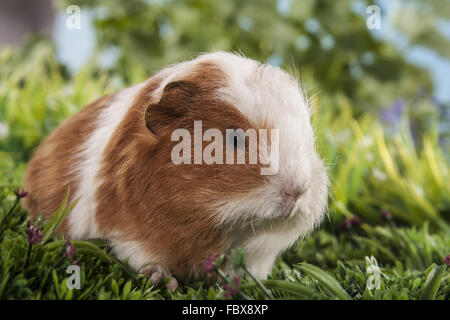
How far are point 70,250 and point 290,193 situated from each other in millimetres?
734

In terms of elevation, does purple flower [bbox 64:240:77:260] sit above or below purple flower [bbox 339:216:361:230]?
below

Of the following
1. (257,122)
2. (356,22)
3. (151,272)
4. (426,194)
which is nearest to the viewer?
(257,122)

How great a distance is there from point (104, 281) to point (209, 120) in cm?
64

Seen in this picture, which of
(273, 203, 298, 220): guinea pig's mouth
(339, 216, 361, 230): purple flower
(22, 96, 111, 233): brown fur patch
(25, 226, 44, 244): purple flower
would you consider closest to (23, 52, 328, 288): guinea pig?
(273, 203, 298, 220): guinea pig's mouth

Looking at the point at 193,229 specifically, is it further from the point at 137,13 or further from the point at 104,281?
the point at 137,13

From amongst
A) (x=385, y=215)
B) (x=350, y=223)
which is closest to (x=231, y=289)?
(x=350, y=223)

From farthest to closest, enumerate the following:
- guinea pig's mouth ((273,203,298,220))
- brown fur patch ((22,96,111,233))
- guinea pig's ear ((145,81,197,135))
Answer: brown fur patch ((22,96,111,233))
guinea pig's ear ((145,81,197,135))
guinea pig's mouth ((273,203,298,220))

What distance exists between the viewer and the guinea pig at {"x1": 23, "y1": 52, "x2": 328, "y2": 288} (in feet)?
4.70

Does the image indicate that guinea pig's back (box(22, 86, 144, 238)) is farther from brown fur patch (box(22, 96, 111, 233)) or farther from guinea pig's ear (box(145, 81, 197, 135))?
guinea pig's ear (box(145, 81, 197, 135))

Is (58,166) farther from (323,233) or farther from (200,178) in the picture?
(323,233)

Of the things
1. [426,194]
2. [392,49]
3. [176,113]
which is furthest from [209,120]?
[392,49]

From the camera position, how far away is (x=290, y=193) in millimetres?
1405
